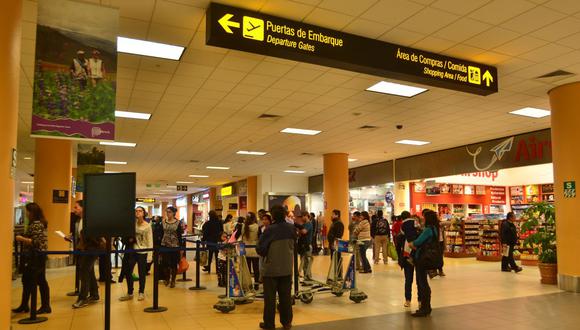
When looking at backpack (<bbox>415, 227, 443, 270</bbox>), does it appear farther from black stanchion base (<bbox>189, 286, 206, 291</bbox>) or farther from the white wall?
the white wall

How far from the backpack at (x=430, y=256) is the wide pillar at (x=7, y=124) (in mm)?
4940

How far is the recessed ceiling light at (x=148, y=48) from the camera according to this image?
623cm

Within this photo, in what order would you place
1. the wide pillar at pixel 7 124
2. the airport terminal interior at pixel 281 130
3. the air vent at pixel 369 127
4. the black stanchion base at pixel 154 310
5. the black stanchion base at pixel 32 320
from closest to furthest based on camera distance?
1. the wide pillar at pixel 7 124
2. the airport terminal interior at pixel 281 130
3. the black stanchion base at pixel 32 320
4. the black stanchion base at pixel 154 310
5. the air vent at pixel 369 127

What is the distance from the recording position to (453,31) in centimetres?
599

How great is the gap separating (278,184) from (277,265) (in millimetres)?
18471

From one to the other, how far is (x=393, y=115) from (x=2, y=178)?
26.8ft

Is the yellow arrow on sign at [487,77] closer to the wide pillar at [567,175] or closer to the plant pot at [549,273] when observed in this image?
the wide pillar at [567,175]

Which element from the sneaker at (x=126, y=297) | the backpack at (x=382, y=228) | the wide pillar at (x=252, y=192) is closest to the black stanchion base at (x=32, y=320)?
the sneaker at (x=126, y=297)

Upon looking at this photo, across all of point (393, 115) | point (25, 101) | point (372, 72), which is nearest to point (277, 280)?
point (372, 72)

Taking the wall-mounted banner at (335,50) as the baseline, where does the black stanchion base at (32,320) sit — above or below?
below

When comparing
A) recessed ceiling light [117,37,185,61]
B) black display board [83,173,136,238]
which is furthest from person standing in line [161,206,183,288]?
black display board [83,173,136,238]

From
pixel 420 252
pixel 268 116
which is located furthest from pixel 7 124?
pixel 268 116

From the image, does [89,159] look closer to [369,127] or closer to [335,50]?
[369,127]

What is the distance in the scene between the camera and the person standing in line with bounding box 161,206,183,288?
8.95 m
